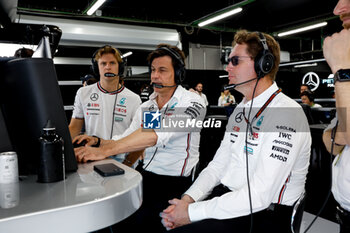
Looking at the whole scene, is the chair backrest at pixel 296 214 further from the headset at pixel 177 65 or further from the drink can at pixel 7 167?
the headset at pixel 177 65

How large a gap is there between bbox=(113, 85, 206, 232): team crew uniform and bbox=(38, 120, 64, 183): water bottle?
2.45 ft

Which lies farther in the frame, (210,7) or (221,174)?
(210,7)

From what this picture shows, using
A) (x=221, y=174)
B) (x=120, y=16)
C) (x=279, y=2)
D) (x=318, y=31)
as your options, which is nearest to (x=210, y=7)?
(x=279, y=2)

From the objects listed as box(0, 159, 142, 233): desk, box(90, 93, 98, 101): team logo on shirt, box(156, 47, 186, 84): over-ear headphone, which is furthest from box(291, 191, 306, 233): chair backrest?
box(90, 93, 98, 101): team logo on shirt

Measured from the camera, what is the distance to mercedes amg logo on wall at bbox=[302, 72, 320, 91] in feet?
33.1

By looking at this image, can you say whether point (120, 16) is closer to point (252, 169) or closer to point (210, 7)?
point (210, 7)

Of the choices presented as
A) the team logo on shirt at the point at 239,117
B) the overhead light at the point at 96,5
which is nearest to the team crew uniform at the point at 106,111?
the team logo on shirt at the point at 239,117

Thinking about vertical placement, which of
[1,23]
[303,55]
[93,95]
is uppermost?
[303,55]

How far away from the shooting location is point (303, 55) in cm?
1422

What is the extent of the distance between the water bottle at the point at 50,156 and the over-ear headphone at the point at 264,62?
105cm

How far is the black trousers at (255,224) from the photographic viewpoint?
125 cm

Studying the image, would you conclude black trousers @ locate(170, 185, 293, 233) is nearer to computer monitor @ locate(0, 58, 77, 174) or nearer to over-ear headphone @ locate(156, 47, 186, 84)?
computer monitor @ locate(0, 58, 77, 174)

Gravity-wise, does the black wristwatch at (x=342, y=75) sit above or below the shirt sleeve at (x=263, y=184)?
above

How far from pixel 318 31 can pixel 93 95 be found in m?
12.8
